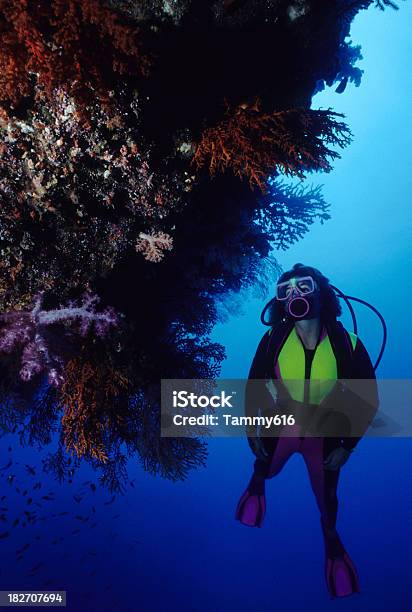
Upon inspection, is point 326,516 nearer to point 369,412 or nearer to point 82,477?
point 369,412

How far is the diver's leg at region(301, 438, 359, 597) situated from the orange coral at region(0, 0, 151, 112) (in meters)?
4.29

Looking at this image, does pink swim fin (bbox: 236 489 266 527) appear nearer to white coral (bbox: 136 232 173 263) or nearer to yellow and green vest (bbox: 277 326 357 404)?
yellow and green vest (bbox: 277 326 357 404)

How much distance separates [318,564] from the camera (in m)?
32.9

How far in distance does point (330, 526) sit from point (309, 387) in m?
1.60

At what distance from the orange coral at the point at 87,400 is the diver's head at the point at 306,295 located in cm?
197

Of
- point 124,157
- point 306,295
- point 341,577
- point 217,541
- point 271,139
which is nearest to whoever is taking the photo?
point 271,139

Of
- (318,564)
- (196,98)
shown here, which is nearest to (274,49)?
(196,98)

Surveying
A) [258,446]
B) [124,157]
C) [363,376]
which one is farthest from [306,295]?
[124,157]

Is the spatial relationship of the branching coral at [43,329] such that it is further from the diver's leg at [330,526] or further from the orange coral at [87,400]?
the diver's leg at [330,526]

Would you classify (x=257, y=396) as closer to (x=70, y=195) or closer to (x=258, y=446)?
(x=258, y=446)

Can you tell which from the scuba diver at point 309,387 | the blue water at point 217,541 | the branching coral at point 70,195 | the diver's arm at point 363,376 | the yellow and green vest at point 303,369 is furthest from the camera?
the blue water at point 217,541

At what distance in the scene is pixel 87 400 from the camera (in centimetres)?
397

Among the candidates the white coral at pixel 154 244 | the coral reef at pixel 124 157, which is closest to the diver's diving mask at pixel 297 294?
the coral reef at pixel 124 157

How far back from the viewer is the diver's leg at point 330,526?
4195 mm
